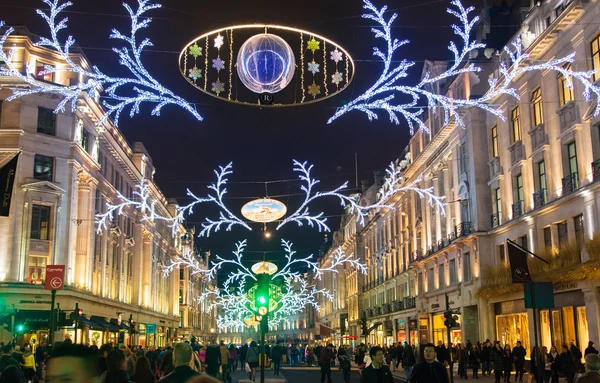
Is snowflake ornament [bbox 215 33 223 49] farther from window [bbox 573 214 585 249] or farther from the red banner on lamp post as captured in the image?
window [bbox 573 214 585 249]

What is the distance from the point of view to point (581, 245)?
27.1m

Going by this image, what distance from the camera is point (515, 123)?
35.1 metres

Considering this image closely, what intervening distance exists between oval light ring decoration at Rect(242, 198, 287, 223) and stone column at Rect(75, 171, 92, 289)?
75.1 feet

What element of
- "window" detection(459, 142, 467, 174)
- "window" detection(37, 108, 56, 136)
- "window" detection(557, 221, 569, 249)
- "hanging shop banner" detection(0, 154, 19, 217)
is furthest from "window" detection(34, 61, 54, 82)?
"window" detection(557, 221, 569, 249)

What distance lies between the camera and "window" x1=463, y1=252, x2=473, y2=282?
41403 millimetres

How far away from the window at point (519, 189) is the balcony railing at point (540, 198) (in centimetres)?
204

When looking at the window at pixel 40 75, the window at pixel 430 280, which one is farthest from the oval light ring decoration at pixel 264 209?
the window at pixel 430 280

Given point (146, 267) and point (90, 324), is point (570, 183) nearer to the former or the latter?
point (90, 324)

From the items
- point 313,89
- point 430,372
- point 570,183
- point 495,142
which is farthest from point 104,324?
point 430,372

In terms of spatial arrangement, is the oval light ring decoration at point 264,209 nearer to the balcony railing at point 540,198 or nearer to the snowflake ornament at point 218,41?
the snowflake ornament at point 218,41

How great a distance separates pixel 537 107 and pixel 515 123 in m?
2.97

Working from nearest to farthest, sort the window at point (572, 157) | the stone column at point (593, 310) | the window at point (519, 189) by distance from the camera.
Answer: the stone column at point (593, 310), the window at point (572, 157), the window at point (519, 189)

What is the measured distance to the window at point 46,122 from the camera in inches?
1572

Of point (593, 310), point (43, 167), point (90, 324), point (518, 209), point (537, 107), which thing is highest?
point (537, 107)
